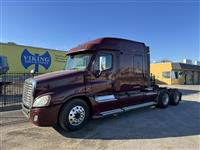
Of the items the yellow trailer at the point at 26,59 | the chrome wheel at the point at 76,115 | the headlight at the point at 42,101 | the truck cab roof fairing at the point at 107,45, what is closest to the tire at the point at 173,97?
the truck cab roof fairing at the point at 107,45

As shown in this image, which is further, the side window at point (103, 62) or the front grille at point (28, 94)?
the side window at point (103, 62)

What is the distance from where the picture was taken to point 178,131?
19.1ft

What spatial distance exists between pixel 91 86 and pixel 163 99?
4934mm

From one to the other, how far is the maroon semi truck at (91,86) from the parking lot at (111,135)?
418 millimetres

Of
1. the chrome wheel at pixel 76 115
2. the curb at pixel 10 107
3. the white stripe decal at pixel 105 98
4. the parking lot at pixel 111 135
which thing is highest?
the white stripe decal at pixel 105 98

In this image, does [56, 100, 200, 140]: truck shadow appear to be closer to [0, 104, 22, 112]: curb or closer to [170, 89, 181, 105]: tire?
[170, 89, 181, 105]: tire

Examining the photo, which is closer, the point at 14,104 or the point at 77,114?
the point at 77,114

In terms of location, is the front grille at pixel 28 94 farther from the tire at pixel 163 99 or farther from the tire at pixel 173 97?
the tire at pixel 173 97

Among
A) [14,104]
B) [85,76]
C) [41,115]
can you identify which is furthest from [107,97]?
[14,104]

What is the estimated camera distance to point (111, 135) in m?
5.46

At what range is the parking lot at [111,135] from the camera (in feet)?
15.6

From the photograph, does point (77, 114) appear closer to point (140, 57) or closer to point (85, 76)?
point (85, 76)

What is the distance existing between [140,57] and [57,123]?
4.60 m

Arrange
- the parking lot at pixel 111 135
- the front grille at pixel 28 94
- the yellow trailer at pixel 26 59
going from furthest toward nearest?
the yellow trailer at pixel 26 59 → the front grille at pixel 28 94 → the parking lot at pixel 111 135
